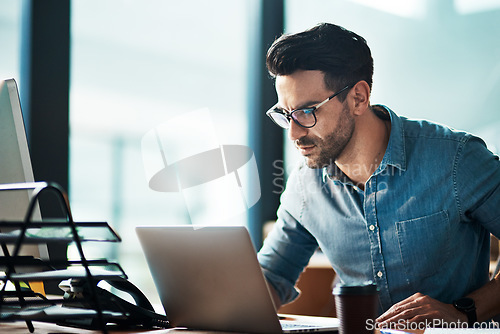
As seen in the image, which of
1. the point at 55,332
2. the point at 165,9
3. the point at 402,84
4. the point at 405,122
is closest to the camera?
the point at 55,332

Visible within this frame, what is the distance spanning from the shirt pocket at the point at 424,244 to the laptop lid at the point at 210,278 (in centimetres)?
66

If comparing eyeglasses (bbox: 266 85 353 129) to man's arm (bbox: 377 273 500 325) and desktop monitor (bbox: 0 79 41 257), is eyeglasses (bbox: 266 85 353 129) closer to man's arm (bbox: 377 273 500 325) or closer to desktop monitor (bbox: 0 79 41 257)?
man's arm (bbox: 377 273 500 325)

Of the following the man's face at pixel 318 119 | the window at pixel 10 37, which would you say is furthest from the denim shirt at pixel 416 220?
the window at pixel 10 37

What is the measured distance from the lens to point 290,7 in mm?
4043

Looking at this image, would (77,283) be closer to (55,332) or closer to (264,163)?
(55,332)

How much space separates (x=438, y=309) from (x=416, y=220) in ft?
1.00

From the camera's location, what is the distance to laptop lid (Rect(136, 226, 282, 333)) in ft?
3.24

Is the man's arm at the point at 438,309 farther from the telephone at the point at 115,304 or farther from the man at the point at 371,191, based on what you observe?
the telephone at the point at 115,304

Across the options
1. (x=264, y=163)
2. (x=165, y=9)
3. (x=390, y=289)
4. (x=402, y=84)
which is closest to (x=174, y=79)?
(x=165, y=9)

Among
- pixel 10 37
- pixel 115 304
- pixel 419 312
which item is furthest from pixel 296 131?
pixel 10 37

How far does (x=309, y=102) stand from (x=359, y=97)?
7.7 inches

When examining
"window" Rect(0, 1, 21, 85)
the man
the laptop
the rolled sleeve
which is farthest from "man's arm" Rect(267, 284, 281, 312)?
"window" Rect(0, 1, 21, 85)

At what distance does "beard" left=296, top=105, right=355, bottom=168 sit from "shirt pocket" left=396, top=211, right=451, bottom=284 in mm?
291

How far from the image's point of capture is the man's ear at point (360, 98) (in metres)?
1.69
